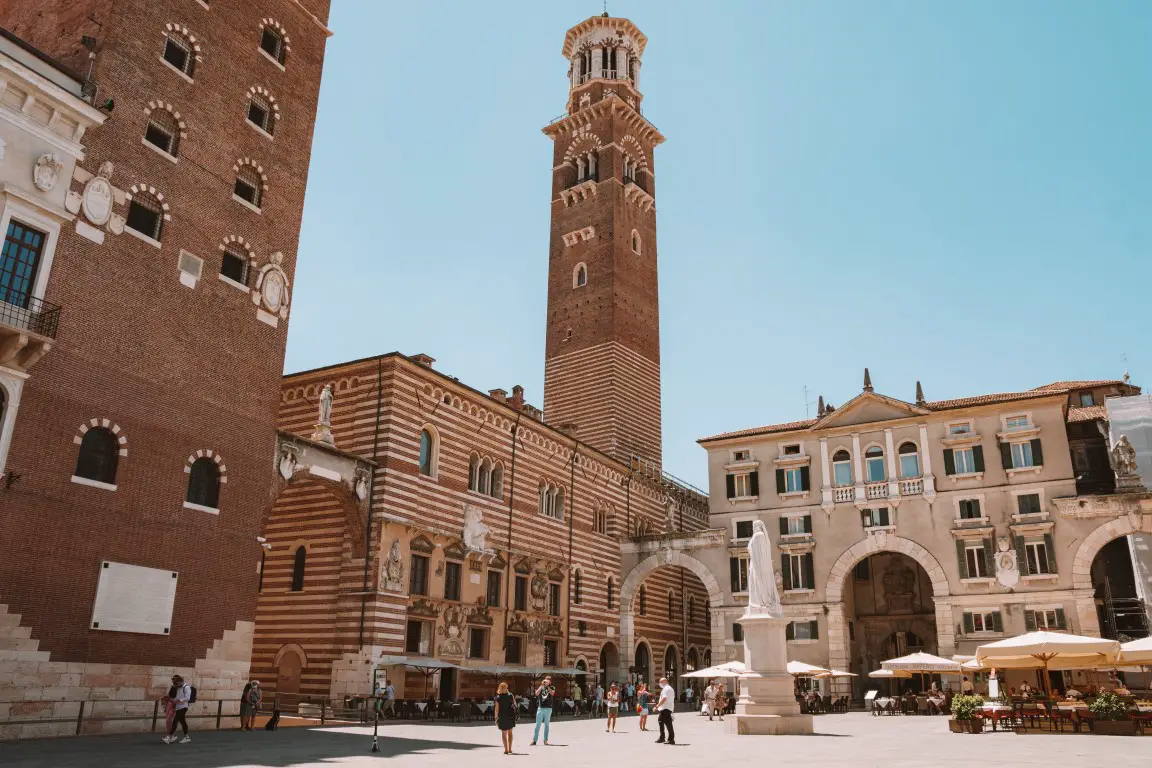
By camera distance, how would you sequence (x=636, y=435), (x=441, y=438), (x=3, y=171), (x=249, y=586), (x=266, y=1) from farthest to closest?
(x=636, y=435) < (x=441, y=438) < (x=266, y=1) < (x=249, y=586) < (x=3, y=171)

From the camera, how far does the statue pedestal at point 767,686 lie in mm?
20062

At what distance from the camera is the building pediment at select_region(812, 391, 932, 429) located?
38.7 metres

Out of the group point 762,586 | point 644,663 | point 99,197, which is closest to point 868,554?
point 644,663

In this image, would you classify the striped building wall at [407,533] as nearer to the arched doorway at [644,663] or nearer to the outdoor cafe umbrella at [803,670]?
the arched doorway at [644,663]

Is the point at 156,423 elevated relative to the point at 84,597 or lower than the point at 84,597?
elevated

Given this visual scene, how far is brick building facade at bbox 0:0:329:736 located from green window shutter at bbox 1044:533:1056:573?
29209 mm

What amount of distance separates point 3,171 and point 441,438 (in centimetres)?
1603

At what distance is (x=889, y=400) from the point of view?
38969 millimetres

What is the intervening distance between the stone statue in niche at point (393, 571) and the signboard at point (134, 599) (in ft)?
24.9

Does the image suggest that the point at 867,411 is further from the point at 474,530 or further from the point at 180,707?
the point at 180,707

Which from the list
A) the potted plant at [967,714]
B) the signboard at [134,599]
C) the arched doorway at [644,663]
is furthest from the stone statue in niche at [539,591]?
the potted plant at [967,714]

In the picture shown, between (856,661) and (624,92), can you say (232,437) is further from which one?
(624,92)

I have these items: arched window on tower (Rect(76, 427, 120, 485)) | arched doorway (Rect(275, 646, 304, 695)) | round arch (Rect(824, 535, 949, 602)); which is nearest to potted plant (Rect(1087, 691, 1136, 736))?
round arch (Rect(824, 535, 949, 602))

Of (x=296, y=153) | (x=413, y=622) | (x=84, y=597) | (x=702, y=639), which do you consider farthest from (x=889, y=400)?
(x=84, y=597)
